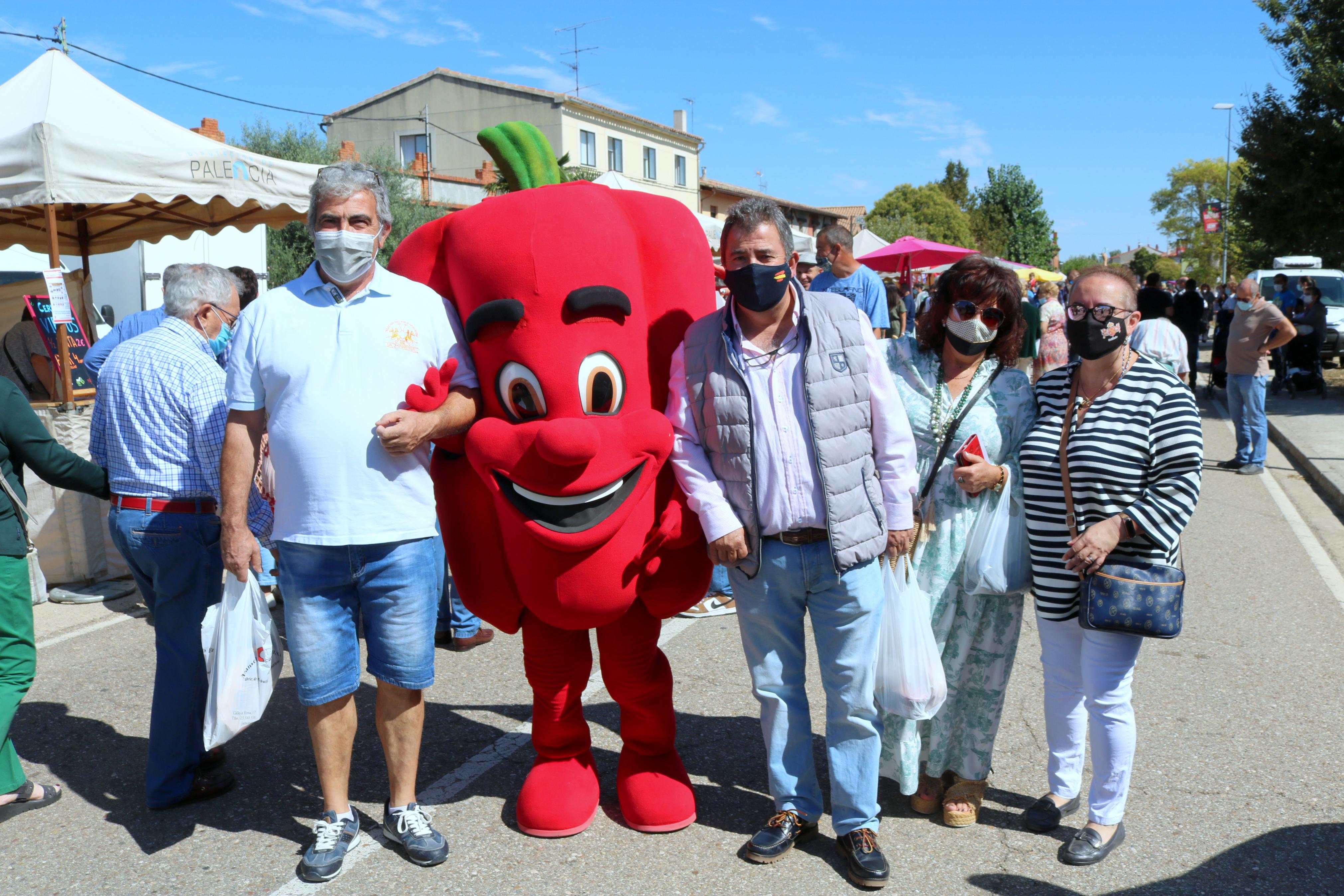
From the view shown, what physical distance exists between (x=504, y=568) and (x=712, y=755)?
1.20 m

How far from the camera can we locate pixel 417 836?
10.2ft

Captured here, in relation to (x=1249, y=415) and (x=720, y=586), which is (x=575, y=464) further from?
(x=1249, y=415)

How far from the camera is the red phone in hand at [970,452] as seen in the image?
3033mm

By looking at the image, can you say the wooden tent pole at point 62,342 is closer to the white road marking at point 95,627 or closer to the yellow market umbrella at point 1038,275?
the white road marking at point 95,627

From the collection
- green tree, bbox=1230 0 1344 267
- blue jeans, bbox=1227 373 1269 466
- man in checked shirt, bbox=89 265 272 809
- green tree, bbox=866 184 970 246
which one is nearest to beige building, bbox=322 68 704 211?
green tree, bbox=866 184 970 246

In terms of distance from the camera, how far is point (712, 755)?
3803 millimetres

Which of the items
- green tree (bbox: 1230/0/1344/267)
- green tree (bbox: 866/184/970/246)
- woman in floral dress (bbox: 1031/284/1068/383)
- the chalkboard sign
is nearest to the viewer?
the chalkboard sign

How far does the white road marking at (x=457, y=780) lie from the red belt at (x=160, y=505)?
4.13 ft

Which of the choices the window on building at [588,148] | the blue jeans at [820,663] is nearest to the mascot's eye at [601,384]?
the blue jeans at [820,663]

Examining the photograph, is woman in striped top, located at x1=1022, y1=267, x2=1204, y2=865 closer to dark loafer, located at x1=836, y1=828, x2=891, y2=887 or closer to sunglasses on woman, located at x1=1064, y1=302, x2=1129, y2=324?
sunglasses on woman, located at x1=1064, y1=302, x2=1129, y2=324

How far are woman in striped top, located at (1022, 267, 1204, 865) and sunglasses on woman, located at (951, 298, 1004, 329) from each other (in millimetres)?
205

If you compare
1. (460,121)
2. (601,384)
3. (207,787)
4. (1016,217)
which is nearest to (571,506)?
(601,384)

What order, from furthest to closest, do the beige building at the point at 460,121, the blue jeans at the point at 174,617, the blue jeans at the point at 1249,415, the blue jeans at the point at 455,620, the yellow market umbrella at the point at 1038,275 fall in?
1. the beige building at the point at 460,121
2. the yellow market umbrella at the point at 1038,275
3. the blue jeans at the point at 1249,415
4. the blue jeans at the point at 455,620
5. the blue jeans at the point at 174,617

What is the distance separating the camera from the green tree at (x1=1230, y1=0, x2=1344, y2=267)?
1370 cm
